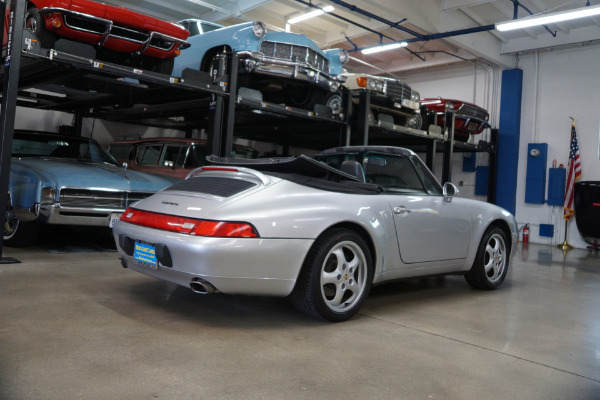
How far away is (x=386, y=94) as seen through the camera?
8.18 metres

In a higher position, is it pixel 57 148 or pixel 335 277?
pixel 57 148

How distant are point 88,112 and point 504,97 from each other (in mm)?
10223

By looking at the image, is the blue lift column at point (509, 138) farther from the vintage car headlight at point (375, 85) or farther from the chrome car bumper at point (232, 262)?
the chrome car bumper at point (232, 262)

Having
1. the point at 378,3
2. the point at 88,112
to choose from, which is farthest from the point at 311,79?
the point at 88,112

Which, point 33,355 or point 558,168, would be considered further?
point 558,168

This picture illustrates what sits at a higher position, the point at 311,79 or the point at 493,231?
the point at 311,79

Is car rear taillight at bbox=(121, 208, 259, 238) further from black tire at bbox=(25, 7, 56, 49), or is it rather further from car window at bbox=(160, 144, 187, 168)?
car window at bbox=(160, 144, 187, 168)

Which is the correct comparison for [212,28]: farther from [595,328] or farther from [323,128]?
[595,328]

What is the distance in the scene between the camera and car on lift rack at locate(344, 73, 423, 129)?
26.3 ft

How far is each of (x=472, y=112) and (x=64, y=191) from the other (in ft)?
29.0

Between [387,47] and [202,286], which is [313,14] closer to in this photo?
[387,47]

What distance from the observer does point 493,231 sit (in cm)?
445

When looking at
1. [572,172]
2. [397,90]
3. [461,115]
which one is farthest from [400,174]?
[572,172]

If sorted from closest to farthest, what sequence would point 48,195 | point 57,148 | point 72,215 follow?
point 48,195
point 72,215
point 57,148
